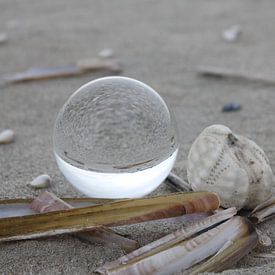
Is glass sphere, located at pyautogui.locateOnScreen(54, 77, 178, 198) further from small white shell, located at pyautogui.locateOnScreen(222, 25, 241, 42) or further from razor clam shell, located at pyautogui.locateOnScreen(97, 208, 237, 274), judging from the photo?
small white shell, located at pyautogui.locateOnScreen(222, 25, 241, 42)

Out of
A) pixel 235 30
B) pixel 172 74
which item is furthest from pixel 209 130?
pixel 235 30

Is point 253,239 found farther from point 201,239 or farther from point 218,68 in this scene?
point 218,68

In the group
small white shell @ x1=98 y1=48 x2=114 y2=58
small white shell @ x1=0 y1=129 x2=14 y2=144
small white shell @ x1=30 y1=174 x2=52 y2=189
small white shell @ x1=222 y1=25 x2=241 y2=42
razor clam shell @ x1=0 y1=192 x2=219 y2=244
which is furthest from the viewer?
small white shell @ x1=222 y1=25 x2=241 y2=42

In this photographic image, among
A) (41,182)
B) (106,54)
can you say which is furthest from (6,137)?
(106,54)

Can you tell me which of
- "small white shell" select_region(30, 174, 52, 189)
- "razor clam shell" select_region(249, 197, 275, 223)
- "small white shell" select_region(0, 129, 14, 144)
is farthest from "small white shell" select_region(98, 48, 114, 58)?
"razor clam shell" select_region(249, 197, 275, 223)

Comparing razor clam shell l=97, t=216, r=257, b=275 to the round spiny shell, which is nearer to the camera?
razor clam shell l=97, t=216, r=257, b=275

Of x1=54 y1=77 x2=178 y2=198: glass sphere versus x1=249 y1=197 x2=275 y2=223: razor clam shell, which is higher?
x1=54 y1=77 x2=178 y2=198: glass sphere

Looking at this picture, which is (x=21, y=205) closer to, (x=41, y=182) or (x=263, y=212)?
(x=41, y=182)
